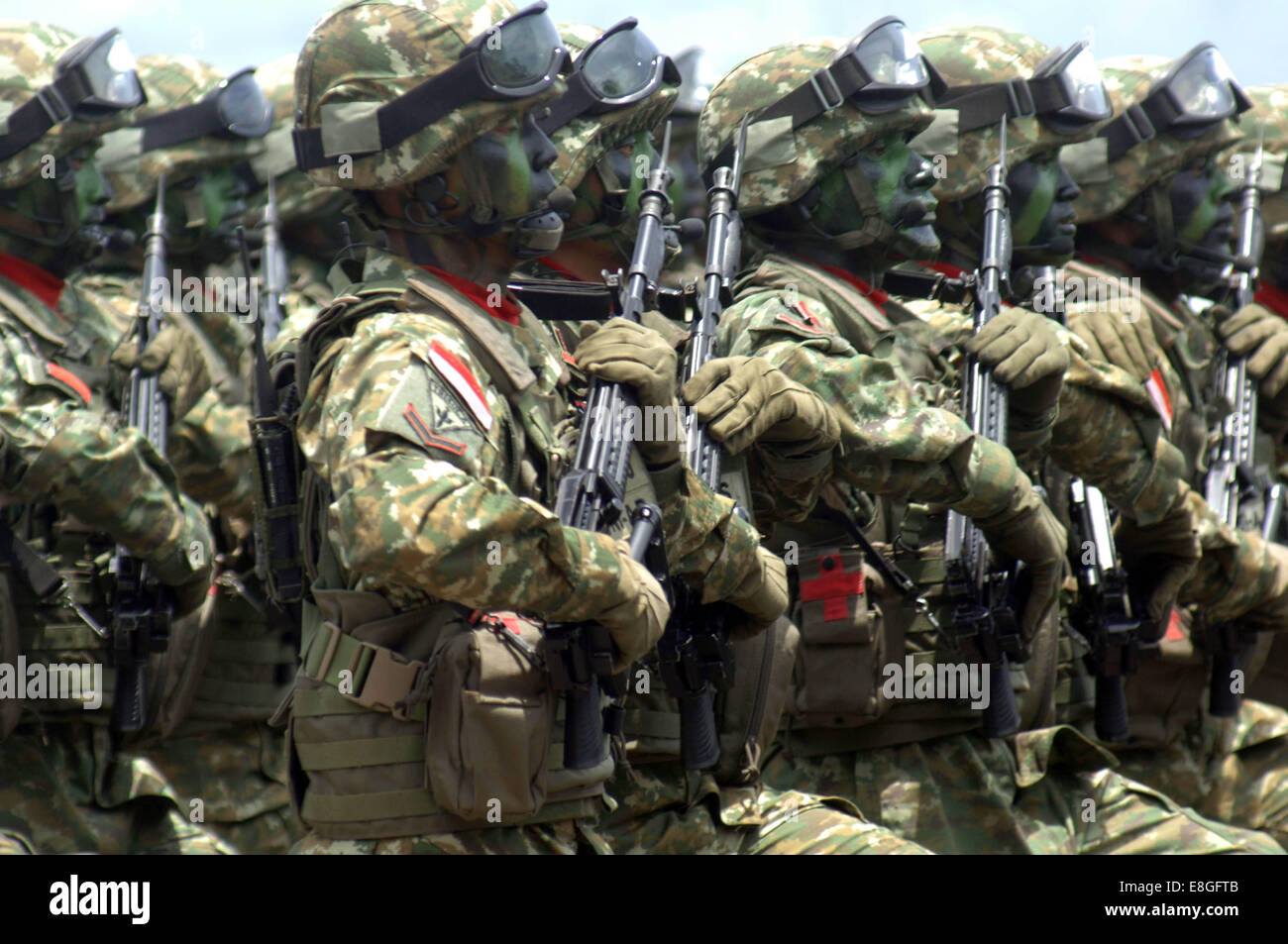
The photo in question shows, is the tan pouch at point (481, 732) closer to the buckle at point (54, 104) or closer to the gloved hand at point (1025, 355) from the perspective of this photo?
the gloved hand at point (1025, 355)

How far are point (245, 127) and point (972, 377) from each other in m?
3.96

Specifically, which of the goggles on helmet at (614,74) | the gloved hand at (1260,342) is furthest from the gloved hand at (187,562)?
the gloved hand at (1260,342)

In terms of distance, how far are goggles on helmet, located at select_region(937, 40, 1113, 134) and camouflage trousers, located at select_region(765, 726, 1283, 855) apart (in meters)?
2.46

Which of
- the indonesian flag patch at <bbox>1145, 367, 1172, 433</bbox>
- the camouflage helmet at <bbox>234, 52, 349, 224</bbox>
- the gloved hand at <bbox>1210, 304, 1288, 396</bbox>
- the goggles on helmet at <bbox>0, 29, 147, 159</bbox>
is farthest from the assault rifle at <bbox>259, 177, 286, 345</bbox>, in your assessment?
the gloved hand at <bbox>1210, 304, 1288, 396</bbox>

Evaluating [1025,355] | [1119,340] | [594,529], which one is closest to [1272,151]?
[1119,340]

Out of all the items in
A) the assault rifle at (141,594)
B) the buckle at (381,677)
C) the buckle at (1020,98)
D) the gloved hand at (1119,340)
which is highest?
the buckle at (1020,98)

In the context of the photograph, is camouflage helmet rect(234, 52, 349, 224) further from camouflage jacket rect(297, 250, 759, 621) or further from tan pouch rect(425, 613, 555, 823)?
tan pouch rect(425, 613, 555, 823)

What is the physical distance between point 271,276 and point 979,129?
307 cm

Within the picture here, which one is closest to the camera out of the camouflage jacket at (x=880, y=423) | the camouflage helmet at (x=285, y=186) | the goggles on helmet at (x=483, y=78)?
the goggles on helmet at (x=483, y=78)

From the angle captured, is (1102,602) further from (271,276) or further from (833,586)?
(271,276)

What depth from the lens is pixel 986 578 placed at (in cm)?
649

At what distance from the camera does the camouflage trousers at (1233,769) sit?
810 centimetres

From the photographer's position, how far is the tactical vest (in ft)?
14.0

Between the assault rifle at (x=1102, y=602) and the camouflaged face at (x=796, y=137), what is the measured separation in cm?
101
